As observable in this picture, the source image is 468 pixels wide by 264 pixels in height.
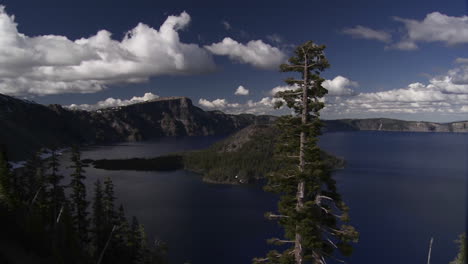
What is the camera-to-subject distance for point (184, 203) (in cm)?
13012

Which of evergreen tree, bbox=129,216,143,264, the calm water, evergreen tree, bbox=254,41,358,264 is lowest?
the calm water

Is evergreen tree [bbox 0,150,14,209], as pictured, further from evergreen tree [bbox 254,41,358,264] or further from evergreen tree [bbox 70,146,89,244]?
evergreen tree [bbox 254,41,358,264]

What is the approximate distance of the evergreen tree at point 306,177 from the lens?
15273 millimetres

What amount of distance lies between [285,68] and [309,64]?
1233 millimetres

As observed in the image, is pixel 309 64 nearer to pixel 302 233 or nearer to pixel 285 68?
pixel 285 68

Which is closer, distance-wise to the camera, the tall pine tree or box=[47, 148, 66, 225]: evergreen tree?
box=[47, 148, 66, 225]: evergreen tree

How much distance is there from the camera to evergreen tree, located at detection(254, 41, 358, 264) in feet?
50.1

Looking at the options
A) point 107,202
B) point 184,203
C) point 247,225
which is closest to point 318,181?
point 107,202

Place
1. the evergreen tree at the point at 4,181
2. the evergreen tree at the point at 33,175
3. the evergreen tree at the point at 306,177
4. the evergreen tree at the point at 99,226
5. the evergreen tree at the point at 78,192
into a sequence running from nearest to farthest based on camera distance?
the evergreen tree at the point at 306,177 < the evergreen tree at the point at 4,181 < the evergreen tree at the point at 78,192 < the evergreen tree at the point at 99,226 < the evergreen tree at the point at 33,175

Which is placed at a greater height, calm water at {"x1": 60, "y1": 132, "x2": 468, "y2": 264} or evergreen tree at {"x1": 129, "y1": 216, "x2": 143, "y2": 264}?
evergreen tree at {"x1": 129, "y1": 216, "x2": 143, "y2": 264}

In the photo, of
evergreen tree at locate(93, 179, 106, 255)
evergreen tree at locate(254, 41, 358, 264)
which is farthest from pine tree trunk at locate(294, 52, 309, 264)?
evergreen tree at locate(93, 179, 106, 255)

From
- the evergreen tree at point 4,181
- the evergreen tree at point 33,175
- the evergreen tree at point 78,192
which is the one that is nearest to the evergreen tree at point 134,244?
the evergreen tree at point 78,192

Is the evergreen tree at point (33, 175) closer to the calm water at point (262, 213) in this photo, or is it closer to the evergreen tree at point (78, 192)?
the evergreen tree at point (78, 192)

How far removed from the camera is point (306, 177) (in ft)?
50.3
